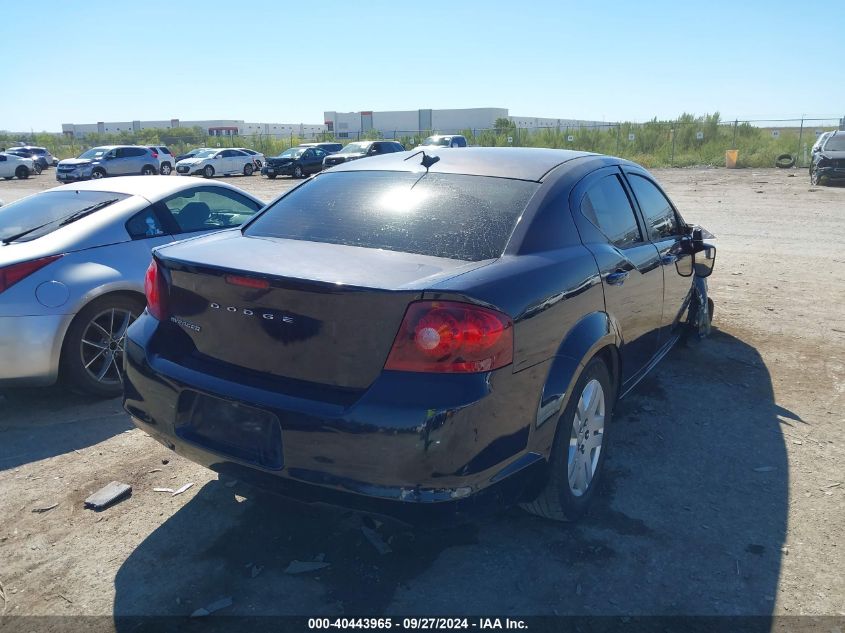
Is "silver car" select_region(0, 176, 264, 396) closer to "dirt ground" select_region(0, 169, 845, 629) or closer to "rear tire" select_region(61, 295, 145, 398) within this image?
"rear tire" select_region(61, 295, 145, 398)

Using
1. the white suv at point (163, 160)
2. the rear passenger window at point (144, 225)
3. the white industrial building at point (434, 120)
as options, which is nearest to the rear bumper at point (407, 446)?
the rear passenger window at point (144, 225)

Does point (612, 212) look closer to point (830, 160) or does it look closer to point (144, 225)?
point (144, 225)

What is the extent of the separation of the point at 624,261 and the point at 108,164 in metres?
34.6

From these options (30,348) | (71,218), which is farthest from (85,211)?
(30,348)

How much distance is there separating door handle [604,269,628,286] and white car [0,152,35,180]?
4104cm

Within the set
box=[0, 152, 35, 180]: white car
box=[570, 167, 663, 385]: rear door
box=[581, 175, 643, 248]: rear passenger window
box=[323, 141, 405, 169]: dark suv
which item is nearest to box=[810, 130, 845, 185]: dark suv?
box=[323, 141, 405, 169]: dark suv

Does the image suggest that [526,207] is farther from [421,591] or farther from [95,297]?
[95,297]

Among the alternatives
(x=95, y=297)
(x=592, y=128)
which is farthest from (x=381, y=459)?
(x=592, y=128)

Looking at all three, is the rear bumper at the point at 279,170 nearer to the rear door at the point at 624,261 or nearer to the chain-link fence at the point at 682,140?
the chain-link fence at the point at 682,140

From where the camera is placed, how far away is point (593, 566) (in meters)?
2.98

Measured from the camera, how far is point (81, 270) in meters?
4.69

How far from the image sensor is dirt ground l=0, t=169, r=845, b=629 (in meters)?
2.78

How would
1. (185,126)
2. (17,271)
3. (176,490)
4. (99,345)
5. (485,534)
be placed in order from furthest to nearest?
1. (185,126)
2. (99,345)
3. (17,271)
4. (176,490)
5. (485,534)

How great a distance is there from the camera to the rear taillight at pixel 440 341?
247 centimetres
